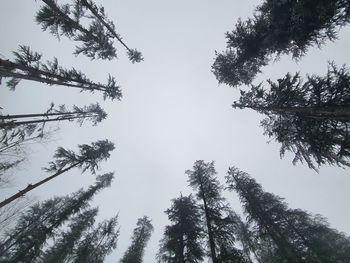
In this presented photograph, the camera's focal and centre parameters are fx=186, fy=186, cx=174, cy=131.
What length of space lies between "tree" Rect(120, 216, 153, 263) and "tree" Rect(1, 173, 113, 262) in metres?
7.35

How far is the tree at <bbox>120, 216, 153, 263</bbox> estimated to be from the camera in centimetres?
2056

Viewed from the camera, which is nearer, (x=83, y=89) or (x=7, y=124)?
(x=7, y=124)

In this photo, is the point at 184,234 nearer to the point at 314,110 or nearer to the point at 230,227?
the point at 230,227

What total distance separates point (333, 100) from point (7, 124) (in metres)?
16.9

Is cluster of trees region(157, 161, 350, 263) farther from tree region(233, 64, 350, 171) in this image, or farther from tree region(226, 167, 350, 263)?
tree region(233, 64, 350, 171)

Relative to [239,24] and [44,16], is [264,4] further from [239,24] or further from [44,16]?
[44,16]

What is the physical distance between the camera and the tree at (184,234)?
13.7 metres

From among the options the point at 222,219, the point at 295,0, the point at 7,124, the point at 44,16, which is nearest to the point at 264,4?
the point at 295,0

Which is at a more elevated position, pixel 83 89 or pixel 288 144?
pixel 83 89

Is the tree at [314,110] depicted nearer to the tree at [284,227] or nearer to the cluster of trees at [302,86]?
the cluster of trees at [302,86]

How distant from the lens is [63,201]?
90.4 feet

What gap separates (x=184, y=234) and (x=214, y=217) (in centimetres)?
325

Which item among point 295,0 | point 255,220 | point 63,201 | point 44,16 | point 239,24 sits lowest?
point 255,220

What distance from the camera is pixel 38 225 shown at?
2025cm
